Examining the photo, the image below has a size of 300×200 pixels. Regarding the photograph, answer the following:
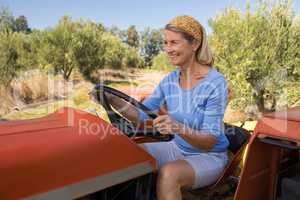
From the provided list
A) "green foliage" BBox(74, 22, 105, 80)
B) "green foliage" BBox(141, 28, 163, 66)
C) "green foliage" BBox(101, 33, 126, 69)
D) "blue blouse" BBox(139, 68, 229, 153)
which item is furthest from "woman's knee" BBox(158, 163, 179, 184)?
"green foliage" BBox(141, 28, 163, 66)

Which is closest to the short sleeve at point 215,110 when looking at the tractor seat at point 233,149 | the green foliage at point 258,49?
the tractor seat at point 233,149

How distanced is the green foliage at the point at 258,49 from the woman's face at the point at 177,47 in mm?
5889

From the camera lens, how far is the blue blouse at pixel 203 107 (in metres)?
2.29

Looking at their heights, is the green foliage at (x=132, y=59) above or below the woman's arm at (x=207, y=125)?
above

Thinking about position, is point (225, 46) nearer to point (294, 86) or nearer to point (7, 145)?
point (294, 86)

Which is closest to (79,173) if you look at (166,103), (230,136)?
(166,103)

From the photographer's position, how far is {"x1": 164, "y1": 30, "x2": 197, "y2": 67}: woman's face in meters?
2.42

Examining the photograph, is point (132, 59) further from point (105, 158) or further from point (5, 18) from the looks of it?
point (105, 158)

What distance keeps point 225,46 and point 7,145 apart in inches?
287

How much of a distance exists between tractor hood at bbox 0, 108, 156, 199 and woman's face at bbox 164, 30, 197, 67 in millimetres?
722

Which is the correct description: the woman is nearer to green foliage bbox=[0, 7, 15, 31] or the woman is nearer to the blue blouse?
the blue blouse

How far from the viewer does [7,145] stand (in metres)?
1.71

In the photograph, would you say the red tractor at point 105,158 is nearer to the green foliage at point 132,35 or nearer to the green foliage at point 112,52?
the green foliage at point 112,52

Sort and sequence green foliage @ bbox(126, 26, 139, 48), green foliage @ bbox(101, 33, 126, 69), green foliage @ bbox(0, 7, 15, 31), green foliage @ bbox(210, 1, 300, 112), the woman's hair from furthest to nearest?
1. green foliage @ bbox(126, 26, 139, 48)
2. green foliage @ bbox(101, 33, 126, 69)
3. green foliage @ bbox(0, 7, 15, 31)
4. green foliage @ bbox(210, 1, 300, 112)
5. the woman's hair
